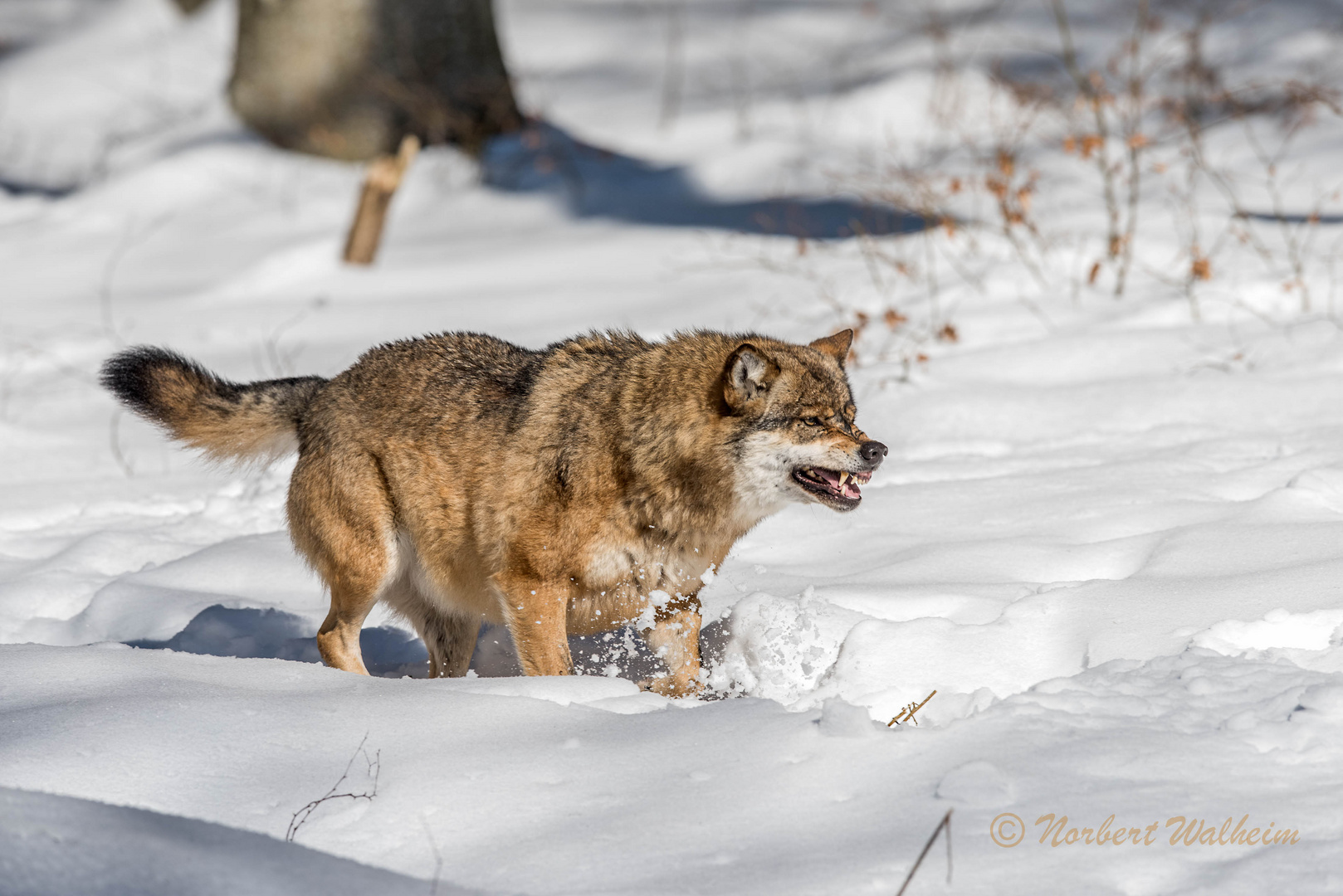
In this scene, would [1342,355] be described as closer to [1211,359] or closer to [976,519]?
[1211,359]

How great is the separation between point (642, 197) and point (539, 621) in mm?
8278

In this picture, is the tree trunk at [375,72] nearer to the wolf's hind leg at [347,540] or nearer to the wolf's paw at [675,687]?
the wolf's hind leg at [347,540]

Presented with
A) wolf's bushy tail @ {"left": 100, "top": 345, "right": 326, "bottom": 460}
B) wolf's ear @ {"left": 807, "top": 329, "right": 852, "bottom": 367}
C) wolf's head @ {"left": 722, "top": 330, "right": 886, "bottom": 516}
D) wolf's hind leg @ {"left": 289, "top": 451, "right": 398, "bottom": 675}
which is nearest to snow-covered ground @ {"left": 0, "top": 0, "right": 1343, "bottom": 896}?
wolf's head @ {"left": 722, "top": 330, "right": 886, "bottom": 516}

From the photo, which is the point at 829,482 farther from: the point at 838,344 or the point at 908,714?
the point at 908,714

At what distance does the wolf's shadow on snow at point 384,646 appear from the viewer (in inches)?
192

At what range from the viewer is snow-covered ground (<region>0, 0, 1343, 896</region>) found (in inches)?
98.4

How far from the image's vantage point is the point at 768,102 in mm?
14320

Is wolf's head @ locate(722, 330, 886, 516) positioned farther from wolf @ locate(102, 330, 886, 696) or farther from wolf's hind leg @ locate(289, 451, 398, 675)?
wolf's hind leg @ locate(289, 451, 398, 675)

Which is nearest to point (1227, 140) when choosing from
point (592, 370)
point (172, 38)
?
point (592, 370)

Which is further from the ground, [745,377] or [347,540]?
[745,377]

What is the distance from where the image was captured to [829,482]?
13.9 ft

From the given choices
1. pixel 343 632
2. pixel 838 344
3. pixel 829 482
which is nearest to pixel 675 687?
pixel 829 482

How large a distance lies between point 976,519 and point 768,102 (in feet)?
32.4

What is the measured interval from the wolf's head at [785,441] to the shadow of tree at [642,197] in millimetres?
5932
